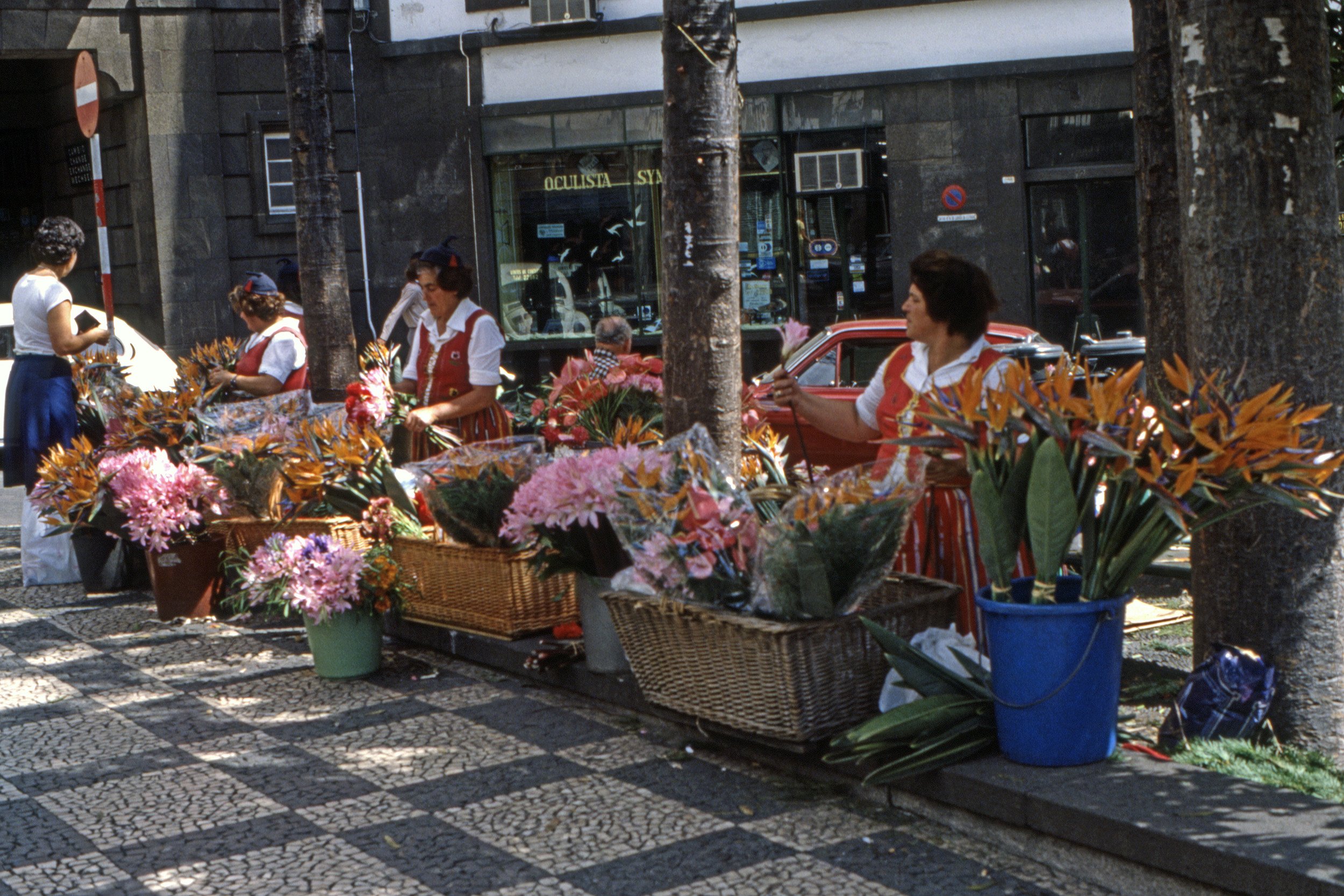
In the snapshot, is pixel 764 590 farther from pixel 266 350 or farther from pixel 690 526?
pixel 266 350

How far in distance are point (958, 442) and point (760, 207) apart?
1501 cm

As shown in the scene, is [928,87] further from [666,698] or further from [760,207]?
[666,698]

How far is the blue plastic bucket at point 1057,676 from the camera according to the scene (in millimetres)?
4027

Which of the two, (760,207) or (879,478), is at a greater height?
(760,207)

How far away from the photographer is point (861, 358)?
10531mm

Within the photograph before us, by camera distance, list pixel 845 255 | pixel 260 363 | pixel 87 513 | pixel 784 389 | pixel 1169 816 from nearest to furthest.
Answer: pixel 1169 816, pixel 784 389, pixel 87 513, pixel 260 363, pixel 845 255

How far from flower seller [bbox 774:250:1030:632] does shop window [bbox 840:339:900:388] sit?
511cm

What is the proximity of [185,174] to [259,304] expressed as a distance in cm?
1080

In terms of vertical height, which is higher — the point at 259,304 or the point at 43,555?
the point at 259,304

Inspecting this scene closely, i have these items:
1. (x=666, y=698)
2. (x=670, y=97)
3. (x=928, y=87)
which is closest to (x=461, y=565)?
(x=666, y=698)

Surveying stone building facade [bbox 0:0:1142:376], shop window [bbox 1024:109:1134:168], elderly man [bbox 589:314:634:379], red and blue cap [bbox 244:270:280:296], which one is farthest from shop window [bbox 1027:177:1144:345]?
red and blue cap [bbox 244:270:280:296]

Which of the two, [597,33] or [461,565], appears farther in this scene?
[597,33]

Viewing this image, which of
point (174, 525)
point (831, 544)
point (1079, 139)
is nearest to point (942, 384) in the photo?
point (831, 544)

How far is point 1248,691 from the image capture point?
4266mm
